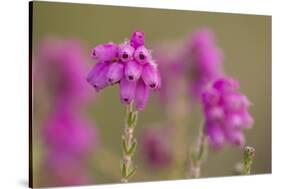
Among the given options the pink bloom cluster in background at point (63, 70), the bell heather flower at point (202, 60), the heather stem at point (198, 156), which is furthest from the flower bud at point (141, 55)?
the heather stem at point (198, 156)

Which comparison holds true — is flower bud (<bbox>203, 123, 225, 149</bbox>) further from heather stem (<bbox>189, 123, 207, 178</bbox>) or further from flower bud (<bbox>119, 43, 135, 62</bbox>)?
flower bud (<bbox>119, 43, 135, 62</bbox>)

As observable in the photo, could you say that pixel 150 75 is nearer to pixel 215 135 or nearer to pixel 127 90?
pixel 127 90

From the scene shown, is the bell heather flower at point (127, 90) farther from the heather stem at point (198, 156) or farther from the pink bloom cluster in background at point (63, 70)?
the heather stem at point (198, 156)

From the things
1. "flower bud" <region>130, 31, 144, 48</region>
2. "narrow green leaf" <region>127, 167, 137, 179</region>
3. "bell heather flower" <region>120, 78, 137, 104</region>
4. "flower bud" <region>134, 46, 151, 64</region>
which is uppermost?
"flower bud" <region>130, 31, 144, 48</region>

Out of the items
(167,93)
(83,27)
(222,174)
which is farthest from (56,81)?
(222,174)

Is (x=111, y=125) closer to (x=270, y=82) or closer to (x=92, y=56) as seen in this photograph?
(x=92, y=56)

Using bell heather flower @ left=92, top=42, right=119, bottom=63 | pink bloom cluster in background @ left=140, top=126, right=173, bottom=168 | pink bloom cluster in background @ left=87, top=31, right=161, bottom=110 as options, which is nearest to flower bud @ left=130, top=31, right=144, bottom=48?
pink bloom cluster in background @ left=87, top=31, right=161, bottom=110
